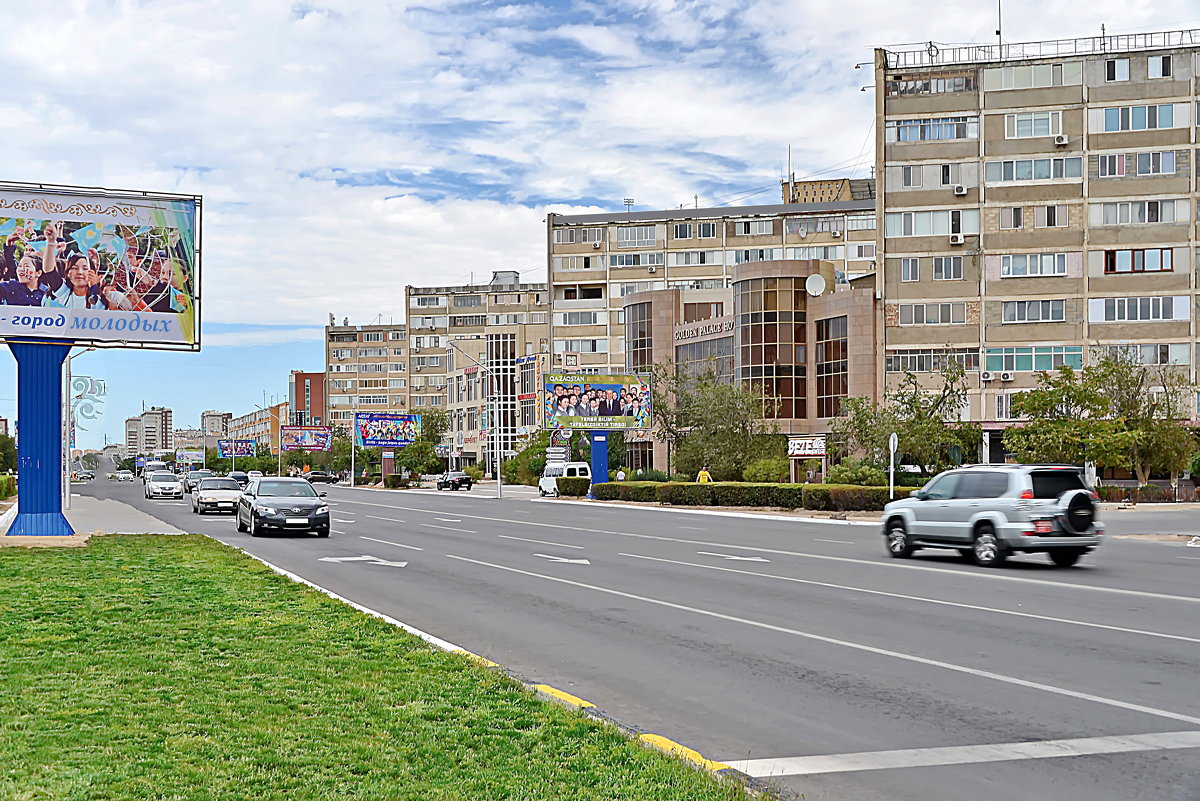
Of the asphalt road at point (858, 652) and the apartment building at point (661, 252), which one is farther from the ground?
the apartment building at point (661, 252)

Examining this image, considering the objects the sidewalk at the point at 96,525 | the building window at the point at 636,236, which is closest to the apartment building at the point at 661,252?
the building window at the point at 636,236

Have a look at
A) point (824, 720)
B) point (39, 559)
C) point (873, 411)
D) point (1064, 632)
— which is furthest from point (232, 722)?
point (873, 411)

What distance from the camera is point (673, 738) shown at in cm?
816

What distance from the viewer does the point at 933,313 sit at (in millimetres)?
74312

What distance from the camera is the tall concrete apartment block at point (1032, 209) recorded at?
70.8m

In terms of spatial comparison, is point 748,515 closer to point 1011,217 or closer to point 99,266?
point 99,266

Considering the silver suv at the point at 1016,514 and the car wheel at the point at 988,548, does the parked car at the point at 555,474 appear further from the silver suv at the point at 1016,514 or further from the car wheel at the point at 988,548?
the car wheel at the point at 988,548

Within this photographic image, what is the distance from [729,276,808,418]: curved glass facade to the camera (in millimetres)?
80250

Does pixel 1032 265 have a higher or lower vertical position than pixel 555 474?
higher

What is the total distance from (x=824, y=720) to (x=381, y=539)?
22301 millimetres

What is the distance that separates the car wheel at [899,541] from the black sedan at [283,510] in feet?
47.4

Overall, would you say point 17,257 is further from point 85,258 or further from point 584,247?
point 584,247

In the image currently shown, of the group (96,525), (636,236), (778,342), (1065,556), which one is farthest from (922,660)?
(636,236)

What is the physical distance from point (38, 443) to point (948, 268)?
59.0 m
